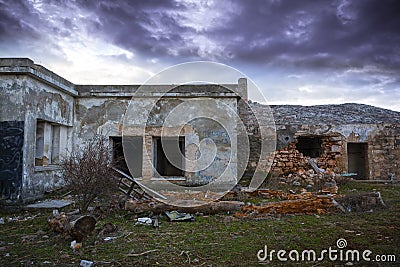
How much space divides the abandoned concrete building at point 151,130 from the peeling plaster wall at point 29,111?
0.9 inches

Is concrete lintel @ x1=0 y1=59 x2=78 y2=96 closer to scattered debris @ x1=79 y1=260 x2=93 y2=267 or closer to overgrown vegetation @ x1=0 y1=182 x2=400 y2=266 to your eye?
overgrown vegetation @ x1=0 y1=182 x2=400 y2=266

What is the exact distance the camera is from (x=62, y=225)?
4758 millimetres

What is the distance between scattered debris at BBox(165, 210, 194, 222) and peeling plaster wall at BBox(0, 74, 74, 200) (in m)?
3.87

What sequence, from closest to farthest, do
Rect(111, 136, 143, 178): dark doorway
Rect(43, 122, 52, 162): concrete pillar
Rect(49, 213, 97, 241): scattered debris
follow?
Rect(49, 213, 97, 241): scattered debris → Rect(43, 122, 52, 162): concrete pillar → Rect(111, 136, 143, 178): dark doorway

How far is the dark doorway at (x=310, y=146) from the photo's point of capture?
13.1m

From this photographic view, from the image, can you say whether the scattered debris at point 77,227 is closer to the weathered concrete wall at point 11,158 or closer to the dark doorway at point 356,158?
the weathered concrete wall at point 11,158

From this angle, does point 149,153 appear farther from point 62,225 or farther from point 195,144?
point 62,225

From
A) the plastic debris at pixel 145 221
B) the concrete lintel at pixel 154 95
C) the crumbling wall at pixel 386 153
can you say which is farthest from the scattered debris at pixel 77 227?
the crumbling wall at pixel 386 153

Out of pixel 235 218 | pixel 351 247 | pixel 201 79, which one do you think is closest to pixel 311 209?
pixel 235 218

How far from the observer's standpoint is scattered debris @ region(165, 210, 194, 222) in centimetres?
570

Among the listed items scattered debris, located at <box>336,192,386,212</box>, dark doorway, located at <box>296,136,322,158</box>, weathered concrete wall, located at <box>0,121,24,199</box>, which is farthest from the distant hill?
weathered concrete wall, located at <box>0,121,24,199</box>

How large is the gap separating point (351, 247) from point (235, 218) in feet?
7.21

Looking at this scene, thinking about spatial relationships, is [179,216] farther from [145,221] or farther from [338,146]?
[338,146]

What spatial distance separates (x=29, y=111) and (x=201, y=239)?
18.4ft
